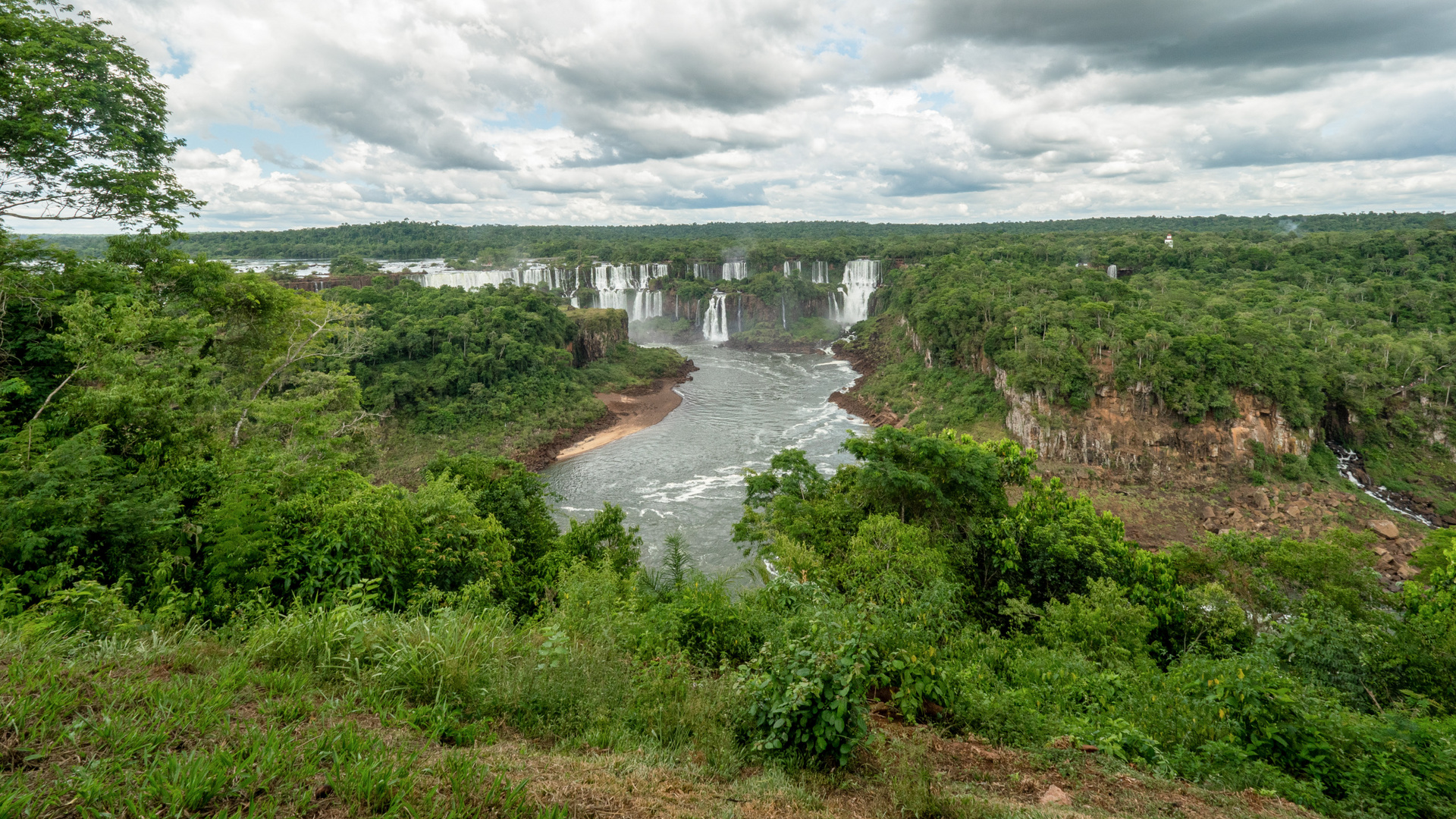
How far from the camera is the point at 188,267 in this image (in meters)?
13.1

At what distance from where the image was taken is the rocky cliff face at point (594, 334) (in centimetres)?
5644

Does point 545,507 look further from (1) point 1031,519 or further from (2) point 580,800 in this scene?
(2) point 580,800

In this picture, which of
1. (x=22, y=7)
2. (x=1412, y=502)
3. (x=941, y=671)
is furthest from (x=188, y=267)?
(x=1412, y=502)

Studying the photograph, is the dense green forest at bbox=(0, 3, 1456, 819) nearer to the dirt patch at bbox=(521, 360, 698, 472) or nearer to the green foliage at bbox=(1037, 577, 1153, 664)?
the green foliage at bbox=(1037, 577, 1153, 664)

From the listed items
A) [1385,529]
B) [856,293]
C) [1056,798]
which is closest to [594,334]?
[856,293]

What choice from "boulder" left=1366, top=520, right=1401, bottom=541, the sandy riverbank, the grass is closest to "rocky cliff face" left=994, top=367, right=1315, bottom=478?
"boulder" left=1366, top=520, right=1401, bottom=541

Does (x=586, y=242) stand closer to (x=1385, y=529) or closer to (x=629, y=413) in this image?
(x=629, y=413)

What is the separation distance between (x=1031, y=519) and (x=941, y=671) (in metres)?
11.3

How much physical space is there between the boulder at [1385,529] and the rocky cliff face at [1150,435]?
586cm

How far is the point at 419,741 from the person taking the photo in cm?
405

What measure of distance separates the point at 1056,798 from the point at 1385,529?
34.8m

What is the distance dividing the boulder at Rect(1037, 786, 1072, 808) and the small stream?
38140mm

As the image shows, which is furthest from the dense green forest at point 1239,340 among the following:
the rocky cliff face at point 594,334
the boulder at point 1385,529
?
the rocky cliff face at point 594,334

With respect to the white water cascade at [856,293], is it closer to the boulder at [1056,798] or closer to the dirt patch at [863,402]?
the dirt patch at [863,402]
